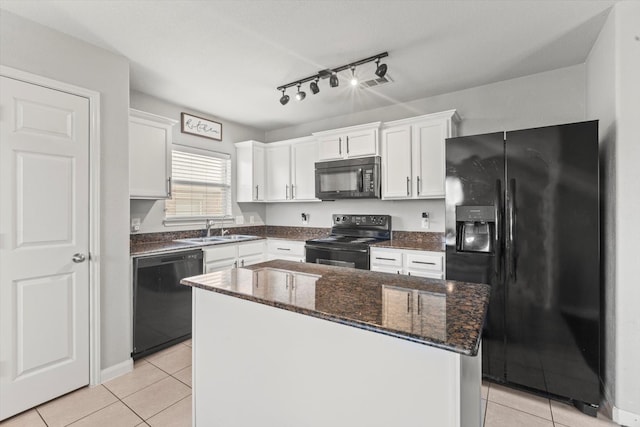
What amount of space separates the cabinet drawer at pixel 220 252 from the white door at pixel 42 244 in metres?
1.15

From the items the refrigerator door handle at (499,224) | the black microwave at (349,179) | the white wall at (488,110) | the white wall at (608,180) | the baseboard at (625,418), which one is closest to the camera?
the baseboard at (625,418)

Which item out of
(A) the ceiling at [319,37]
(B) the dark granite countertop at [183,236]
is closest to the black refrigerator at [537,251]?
(A) the ceiling at [319,37]

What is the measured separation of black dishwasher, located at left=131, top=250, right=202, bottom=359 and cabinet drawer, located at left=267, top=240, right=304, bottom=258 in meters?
1.13

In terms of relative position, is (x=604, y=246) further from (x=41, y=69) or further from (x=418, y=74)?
(x=41, y=69)

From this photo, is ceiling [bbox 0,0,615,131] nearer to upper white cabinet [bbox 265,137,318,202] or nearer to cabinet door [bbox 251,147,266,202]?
upper white cabinet [bbox 265,137,318,202]

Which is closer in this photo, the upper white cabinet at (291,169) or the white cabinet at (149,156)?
the white cabinet at (149,156)

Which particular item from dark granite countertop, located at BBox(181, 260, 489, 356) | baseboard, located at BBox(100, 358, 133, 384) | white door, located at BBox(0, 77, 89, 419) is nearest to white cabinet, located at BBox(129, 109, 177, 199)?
white door, located at BBox(0, 77, 89, 419)

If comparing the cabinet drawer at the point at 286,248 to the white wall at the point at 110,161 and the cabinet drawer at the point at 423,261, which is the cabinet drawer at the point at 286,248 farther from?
the white wall at the point at 110,161

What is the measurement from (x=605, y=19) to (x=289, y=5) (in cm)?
214

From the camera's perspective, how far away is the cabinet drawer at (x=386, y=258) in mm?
3082

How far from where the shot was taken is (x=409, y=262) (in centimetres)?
302

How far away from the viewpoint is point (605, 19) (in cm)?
208

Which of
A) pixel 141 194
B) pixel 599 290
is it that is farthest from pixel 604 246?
pixel 141 194

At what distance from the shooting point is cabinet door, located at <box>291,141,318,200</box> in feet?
13.5
